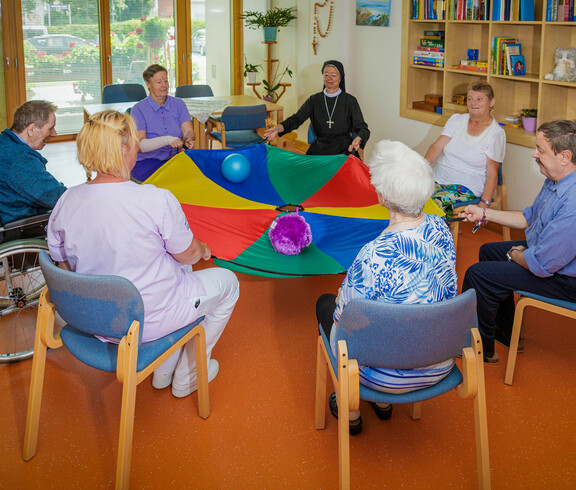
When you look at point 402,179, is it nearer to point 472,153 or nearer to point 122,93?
point 472,153

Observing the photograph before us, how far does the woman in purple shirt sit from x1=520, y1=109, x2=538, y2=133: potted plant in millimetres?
2477

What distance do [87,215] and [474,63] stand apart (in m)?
3.93

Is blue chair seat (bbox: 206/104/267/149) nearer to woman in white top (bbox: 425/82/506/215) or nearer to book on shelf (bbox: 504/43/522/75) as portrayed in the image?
woman in white top (bbox: 425/82/506/215)

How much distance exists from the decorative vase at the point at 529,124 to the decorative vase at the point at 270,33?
13.5 ft

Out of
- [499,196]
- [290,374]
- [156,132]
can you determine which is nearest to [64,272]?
[290,374]

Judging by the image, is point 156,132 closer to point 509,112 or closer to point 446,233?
point 509,112

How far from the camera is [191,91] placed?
7117 mm

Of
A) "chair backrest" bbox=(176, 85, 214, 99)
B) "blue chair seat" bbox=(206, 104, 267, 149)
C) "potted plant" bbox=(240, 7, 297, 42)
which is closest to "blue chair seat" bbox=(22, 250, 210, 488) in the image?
"blue chair seat" bbox=(206, 104, 267, 149)

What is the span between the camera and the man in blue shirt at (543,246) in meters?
2.92

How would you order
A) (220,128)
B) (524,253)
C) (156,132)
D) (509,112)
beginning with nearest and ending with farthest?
(524,253), (156,132), (509,112), (220,128)

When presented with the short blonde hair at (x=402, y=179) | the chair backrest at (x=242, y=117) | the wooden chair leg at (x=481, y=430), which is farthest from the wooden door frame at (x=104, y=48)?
the wooden chair leg at (x=481, y=430)

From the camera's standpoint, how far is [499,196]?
463cm

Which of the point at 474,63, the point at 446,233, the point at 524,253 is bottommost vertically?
the point at 524,253

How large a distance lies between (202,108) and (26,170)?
3.29 m
